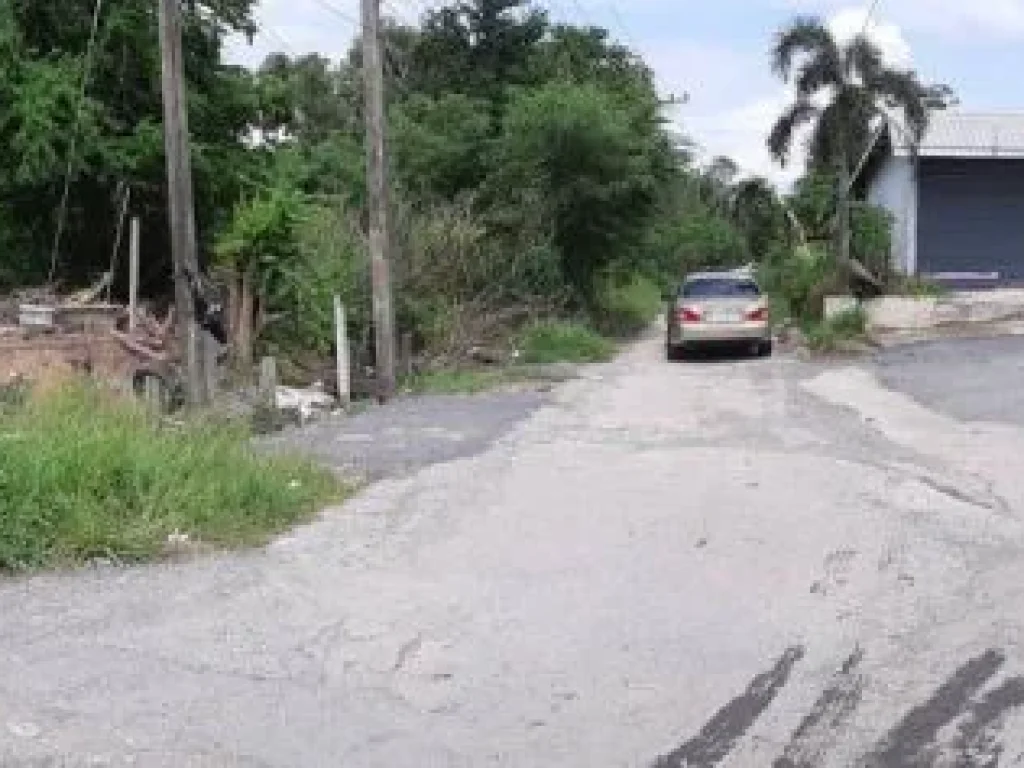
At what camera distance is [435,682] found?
23.1 ft

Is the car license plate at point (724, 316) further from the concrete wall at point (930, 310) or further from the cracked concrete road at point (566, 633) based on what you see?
the cracked concrete road at point (566, 633)

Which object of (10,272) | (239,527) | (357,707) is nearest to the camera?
(357,707)

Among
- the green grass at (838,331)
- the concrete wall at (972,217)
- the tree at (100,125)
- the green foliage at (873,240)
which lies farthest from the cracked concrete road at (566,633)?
the concrete wall at (972,217)

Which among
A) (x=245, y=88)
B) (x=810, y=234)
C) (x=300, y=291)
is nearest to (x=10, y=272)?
(x=245, y=88)

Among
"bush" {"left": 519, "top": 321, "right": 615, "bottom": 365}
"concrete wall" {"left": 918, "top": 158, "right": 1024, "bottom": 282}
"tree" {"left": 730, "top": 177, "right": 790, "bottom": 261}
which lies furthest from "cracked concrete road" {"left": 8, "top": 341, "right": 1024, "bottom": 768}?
"tree" {"left": 730, "top": 177, "right": 790, "bottom": 261}

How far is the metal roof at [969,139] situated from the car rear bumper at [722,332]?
8.69 metres

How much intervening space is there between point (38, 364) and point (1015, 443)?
11.5 metres

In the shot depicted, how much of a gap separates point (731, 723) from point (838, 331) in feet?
75.2

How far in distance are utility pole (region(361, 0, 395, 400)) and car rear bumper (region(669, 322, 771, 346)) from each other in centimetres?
790

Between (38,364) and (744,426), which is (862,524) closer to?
(744,426)

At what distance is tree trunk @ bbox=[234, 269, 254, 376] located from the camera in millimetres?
22922

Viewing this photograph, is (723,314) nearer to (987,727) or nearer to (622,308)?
(622,308)

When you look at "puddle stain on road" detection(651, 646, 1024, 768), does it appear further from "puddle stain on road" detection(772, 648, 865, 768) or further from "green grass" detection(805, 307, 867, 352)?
"green grass" detection(805, 307, 867, 352)

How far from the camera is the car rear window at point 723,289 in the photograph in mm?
27797
